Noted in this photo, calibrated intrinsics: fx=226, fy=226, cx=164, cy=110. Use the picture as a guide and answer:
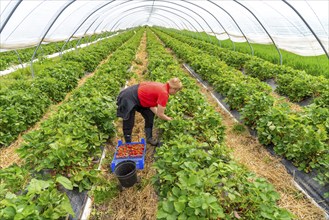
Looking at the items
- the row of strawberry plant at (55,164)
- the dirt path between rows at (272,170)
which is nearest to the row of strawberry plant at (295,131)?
the dirt path between rows at (272,170)

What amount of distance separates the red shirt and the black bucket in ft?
3.41

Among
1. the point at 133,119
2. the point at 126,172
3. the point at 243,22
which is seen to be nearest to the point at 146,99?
the point at 133,119

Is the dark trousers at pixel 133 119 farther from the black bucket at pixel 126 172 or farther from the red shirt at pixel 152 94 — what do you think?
the black bucket at pixel 126 172

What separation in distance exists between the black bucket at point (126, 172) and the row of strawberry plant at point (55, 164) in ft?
1.16

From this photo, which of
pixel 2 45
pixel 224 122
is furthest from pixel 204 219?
pixel 2 45

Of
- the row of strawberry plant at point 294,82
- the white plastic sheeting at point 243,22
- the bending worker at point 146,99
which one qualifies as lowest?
the row of strawberry plant at point 294,82

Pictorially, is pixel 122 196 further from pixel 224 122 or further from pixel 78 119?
pixel 224 122

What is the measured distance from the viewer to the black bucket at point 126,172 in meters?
3.33

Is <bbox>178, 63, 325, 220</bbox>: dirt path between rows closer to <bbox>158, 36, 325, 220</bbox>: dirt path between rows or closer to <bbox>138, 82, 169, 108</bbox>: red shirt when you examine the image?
<bbox>158, 36, 325, 220</bbox>: dirt path between rows

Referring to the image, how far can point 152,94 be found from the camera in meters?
3.79

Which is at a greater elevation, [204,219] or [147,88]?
[147,88]

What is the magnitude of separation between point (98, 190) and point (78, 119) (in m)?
1.25

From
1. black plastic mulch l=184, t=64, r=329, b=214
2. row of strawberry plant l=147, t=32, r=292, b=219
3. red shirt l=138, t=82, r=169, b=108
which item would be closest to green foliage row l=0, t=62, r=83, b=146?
red shirt l=138, t=82, r=169, b=108

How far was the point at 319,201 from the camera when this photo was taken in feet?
9.96
